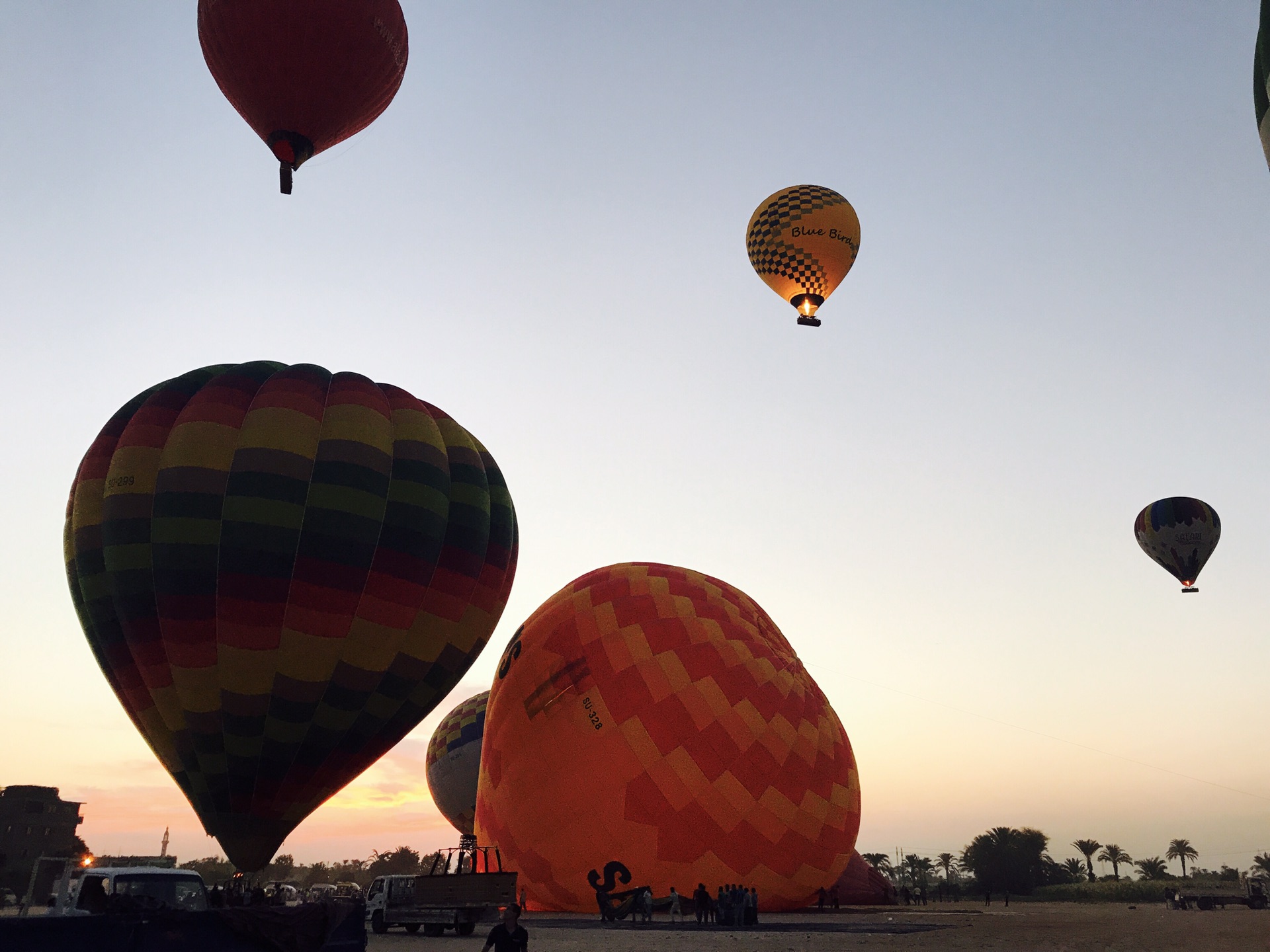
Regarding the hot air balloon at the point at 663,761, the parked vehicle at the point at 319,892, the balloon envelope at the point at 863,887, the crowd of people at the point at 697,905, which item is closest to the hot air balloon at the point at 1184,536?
the balloon envelope at the point at 863,887

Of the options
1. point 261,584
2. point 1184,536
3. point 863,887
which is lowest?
point 863,887

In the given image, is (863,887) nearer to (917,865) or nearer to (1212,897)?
(1212,897)

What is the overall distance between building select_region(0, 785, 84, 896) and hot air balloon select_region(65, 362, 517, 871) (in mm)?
51817

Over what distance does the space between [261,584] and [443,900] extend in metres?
6.94

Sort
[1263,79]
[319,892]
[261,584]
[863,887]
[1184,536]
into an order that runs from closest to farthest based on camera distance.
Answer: [1263,79]
[261,584]
[863,887]
[319,892]
[1184,536]

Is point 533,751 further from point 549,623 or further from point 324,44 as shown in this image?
point 324,44

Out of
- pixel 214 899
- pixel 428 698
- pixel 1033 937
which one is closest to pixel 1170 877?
pixel 1033 937

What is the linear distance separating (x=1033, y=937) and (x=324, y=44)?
21.7 metres

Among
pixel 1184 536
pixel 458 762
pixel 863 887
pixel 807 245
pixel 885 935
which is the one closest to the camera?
pixel 885 935

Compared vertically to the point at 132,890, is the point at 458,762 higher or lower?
higher

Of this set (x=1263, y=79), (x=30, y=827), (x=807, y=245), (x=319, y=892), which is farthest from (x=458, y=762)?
(x=30, y=827)

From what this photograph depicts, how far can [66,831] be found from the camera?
6397cm

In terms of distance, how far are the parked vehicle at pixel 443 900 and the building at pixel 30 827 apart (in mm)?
51994

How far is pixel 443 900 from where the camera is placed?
1809 centimetres
